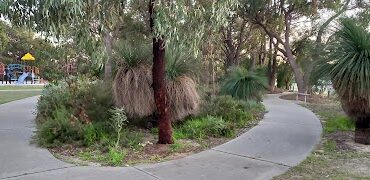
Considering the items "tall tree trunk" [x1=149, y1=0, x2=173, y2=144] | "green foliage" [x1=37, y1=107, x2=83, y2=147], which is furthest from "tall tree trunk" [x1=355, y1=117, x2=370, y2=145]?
"green foliage" [x1=37, y1=107, x2=83, y2=147]

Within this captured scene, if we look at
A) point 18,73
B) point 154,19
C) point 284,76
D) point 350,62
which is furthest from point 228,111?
point 18,73

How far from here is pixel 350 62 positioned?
6418mm

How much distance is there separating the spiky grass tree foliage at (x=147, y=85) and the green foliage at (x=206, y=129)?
438mm

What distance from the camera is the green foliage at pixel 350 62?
633 centimetres

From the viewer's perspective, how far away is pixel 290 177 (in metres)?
4.70

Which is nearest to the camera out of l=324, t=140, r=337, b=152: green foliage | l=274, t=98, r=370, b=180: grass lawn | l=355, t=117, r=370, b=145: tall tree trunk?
l=274, t=98, r=370, b=180: grass lawn

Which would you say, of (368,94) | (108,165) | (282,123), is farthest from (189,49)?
(282,123)

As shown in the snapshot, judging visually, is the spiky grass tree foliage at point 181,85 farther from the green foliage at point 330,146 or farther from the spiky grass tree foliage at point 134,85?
the green foliage at point 330,146

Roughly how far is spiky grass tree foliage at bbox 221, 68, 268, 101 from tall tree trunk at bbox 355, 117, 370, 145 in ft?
18.4

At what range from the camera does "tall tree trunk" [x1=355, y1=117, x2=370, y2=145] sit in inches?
268

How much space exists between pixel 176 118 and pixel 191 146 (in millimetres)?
1497

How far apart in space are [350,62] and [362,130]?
4.72ft

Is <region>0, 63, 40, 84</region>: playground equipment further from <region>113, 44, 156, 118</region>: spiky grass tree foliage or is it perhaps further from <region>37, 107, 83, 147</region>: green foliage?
<region>37, 107, 83, 147</region>: green foliage

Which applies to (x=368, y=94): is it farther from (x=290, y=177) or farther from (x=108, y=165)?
(x=108, y=165)
